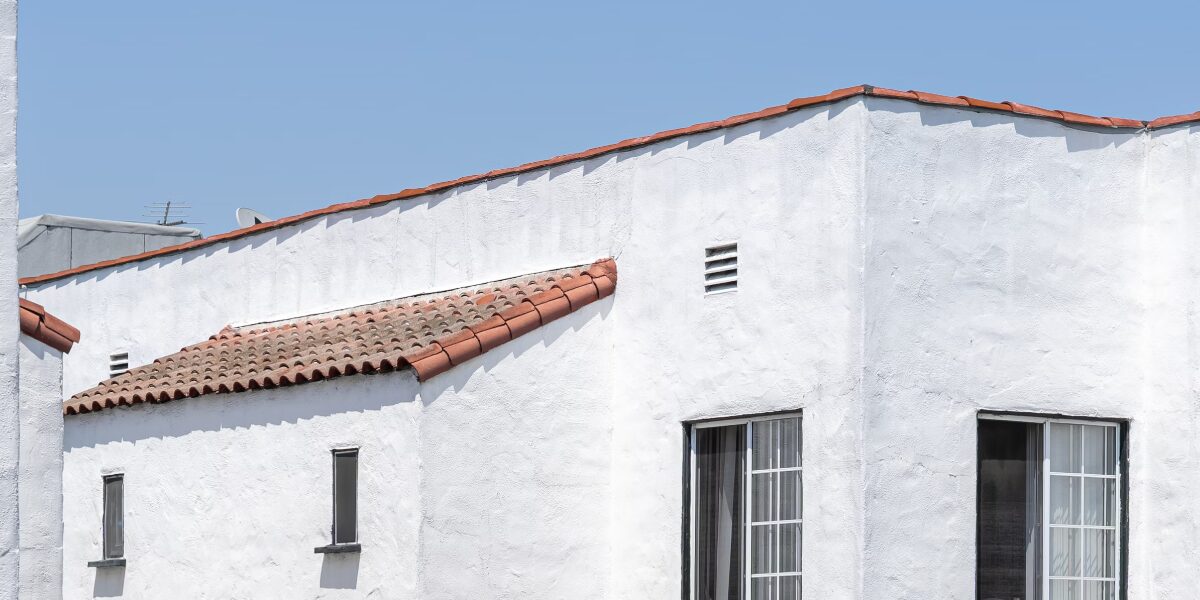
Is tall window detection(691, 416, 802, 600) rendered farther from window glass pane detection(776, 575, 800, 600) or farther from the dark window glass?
the dark window glass

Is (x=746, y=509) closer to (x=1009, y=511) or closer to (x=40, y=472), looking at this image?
(x=1009, y=511)

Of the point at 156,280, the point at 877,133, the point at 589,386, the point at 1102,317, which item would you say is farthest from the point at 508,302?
the point at 156,280

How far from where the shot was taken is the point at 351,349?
53.2 feet

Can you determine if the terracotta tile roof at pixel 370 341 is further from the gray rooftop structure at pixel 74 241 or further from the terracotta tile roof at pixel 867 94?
the gray rooftop structure at pixel 74 241

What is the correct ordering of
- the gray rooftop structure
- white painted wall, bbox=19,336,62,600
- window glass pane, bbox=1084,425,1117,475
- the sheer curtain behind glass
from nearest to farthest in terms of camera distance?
1. white painted wall, bbox=19,336,62,600
2. window glass pane, bbox=1084,425,1117,475
3. the sheer curtain behind glass
4. the gray rooftop structure

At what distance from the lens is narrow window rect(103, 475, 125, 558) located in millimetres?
17969

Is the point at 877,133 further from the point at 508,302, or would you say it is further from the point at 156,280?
the point at 156,280

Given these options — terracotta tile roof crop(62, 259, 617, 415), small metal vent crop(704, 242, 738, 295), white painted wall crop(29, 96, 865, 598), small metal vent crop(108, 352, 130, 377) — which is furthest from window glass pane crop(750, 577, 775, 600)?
small metal vent crop(108, 352, 130, 377)

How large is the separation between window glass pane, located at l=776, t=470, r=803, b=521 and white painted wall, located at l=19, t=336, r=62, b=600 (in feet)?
17.5

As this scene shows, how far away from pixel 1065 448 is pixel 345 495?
5.88 meters

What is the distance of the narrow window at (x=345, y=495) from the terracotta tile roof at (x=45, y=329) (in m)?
2.53

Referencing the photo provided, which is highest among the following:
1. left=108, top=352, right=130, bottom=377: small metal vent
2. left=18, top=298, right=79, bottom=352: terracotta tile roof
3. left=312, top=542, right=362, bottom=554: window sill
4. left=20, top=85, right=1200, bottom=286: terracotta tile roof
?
left=20, top=85, right=1200, bottom=286: terracotta tile roof

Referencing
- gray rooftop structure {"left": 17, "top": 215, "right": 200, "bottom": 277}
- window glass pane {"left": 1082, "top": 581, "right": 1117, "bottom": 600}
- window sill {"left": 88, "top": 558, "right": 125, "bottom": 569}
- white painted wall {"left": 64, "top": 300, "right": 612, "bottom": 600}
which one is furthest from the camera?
gray rooftop structure {"left": 17, "top": 215, "right": 200, "bottom": 277}

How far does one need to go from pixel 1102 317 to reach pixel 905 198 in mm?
1921
